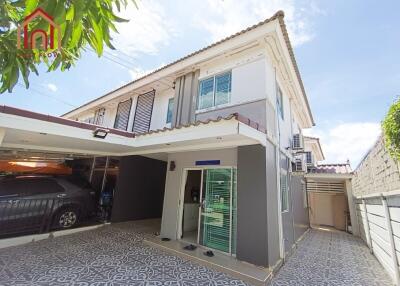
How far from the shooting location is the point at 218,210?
6.16m

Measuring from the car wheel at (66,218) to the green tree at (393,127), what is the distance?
998 cm

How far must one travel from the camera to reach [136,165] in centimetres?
1048

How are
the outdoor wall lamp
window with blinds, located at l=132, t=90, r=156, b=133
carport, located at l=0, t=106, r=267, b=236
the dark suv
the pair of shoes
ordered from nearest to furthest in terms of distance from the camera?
carport, located at l=0, t=106, r=267, b=236
the outdoor wall lamp
the pair of shoes
the dark suv
window with blinds, located at l=132, t=90, r=156, b=133

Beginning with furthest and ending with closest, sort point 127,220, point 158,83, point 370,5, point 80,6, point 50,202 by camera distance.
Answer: point 127,220 < point 158,83 < point 50,202 < point 370,5 < point 80,6

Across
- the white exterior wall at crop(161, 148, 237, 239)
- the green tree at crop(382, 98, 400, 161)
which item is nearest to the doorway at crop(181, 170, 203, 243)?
the white exterior wall at crop(161, 148, 237, 239)

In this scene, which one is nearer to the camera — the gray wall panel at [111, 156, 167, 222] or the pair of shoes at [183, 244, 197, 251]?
the pair of shoes at [183, 244, 197, 251]

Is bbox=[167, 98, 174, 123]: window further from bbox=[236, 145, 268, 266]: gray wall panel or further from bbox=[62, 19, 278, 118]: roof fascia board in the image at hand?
bbox=[236, 145, 268, 266]: gray wall panel

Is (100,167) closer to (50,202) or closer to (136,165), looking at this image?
(136,165)

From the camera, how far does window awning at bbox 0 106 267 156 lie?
4.36 m

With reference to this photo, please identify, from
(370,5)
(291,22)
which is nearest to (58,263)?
(291,22)

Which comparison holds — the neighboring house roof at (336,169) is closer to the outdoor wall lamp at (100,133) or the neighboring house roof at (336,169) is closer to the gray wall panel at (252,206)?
the gray wall panel at (252,206)

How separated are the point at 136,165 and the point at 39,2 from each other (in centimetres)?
984

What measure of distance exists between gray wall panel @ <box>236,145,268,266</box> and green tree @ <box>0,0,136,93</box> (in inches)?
187

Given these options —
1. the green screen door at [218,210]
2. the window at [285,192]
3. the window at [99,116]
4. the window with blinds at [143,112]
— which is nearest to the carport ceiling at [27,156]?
the window at [99,116]
